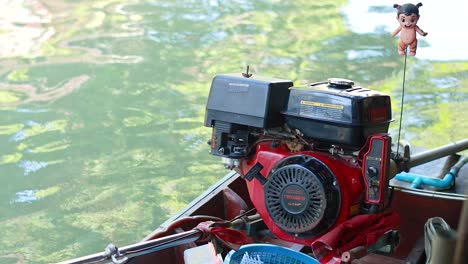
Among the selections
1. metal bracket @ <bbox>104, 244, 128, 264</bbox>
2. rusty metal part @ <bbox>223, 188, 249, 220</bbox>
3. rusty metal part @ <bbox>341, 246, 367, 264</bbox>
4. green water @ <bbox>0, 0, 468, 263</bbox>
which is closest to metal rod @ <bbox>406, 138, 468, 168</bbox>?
Answer: rusty metal part @ <bbox>341, 246, 367, 264</bbox>

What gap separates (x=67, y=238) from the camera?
3.86 m

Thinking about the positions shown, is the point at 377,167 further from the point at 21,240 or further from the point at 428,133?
the point at 428,133

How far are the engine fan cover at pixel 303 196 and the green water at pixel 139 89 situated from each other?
7.42 ft

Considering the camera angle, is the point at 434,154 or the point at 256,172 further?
the point at 434,154

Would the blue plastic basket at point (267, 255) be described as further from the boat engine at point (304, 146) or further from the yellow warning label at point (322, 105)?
the yellow warning label at point (322, 105)

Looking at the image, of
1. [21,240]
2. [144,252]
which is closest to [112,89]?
[21,240]

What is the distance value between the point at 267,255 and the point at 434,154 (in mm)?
967

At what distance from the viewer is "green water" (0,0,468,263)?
13.7 feet

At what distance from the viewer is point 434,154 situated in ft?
7.04

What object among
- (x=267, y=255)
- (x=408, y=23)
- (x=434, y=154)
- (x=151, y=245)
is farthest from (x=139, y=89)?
(x=267, y=255)

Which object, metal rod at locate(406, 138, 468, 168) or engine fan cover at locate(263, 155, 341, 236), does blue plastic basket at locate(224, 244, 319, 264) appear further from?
metal rod at locate(406, 138, 468, 168)

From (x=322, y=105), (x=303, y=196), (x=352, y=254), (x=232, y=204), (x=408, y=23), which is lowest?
(x=232, y=204)

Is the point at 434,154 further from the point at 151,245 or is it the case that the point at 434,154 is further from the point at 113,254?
the point at 113,254

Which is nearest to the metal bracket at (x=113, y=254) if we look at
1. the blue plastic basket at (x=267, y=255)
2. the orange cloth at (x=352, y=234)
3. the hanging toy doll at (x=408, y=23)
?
the blue plastic basket at (x=267, y=255)
